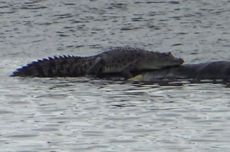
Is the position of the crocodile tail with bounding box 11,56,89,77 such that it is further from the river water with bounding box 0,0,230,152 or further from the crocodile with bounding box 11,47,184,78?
the river water with bounding box 0,0,230,152

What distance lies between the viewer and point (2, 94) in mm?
13812

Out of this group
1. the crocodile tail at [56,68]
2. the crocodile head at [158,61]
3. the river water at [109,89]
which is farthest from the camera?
the crocodile tail at [56,68]

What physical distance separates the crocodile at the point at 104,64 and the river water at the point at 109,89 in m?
0.41

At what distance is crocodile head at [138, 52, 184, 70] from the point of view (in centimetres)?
1531

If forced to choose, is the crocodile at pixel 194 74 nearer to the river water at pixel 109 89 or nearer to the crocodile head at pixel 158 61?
the crocodile head at pixel 158 61

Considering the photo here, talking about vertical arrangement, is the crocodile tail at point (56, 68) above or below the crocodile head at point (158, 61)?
below

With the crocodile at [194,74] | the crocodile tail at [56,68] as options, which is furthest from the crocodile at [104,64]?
the crocodile at [194,74]

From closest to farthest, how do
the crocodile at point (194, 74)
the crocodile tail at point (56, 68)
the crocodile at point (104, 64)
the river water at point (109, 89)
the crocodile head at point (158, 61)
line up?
the river water at point (109, 89)
the crocodile at point (194, 74)
the crocodile head at point (158, 61)
the crocodile at point (104, 64)
the crocodile tail at point (56, 68)

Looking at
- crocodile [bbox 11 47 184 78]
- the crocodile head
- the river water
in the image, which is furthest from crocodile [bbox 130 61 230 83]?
the river water

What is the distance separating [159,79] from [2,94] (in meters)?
2.36

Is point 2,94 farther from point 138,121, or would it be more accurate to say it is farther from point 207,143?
point 207,143

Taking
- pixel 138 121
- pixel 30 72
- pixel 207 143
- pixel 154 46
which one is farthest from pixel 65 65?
pixel 207 143

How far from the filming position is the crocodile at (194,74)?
1466 cm

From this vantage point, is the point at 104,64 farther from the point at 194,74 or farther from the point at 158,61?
the point at 194,74
